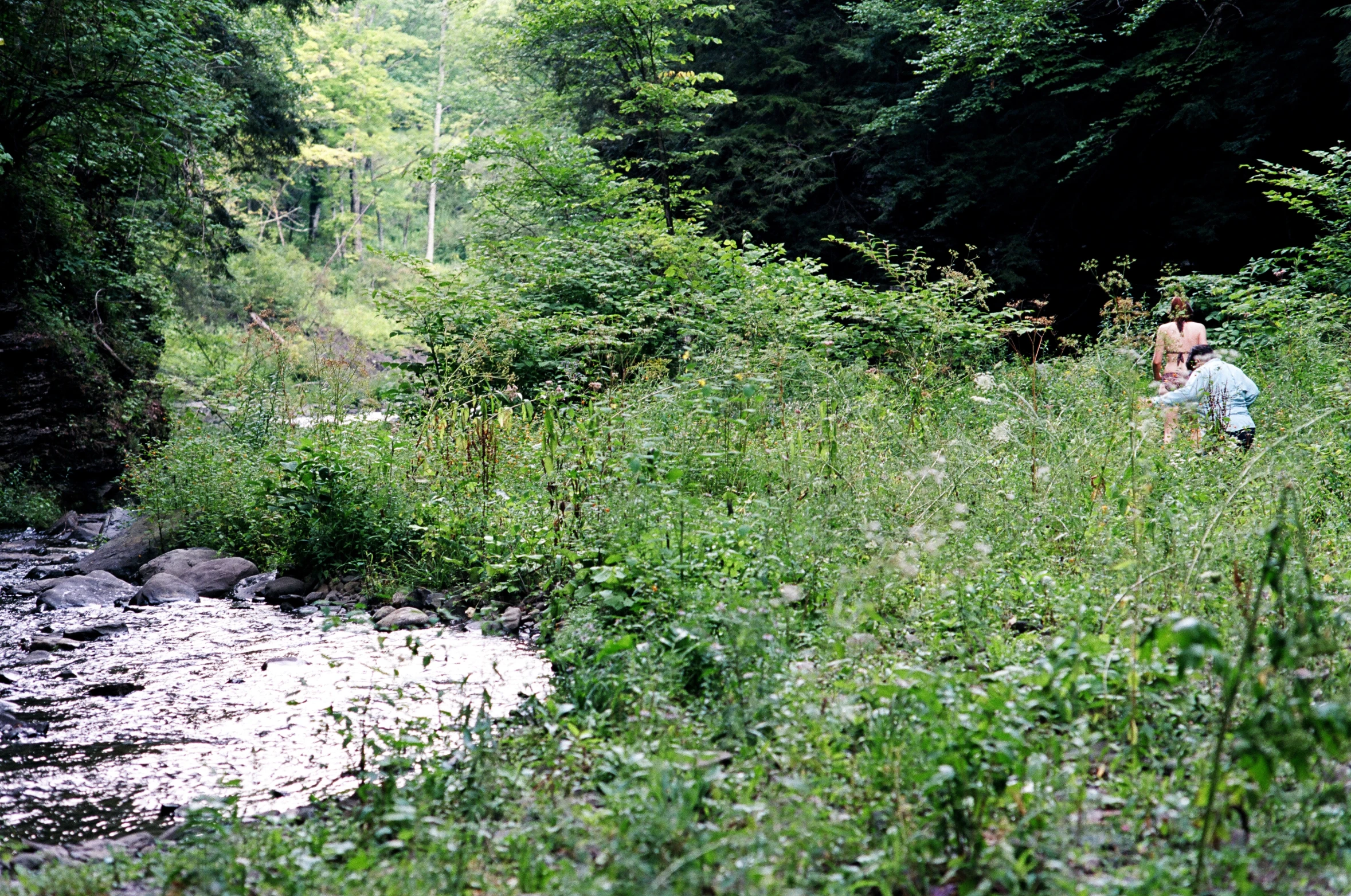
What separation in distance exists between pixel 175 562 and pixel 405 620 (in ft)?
10.1

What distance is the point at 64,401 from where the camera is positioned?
12.1 metres

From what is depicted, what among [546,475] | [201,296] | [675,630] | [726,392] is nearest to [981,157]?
[726,392]

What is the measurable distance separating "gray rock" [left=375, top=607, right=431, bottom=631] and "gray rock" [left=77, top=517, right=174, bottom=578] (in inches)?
139

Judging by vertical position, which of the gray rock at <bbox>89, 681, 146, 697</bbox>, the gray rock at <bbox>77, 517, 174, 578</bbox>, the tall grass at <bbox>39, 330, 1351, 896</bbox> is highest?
the tall grass at <bbox>39, 330, 1351, 896</bbox>

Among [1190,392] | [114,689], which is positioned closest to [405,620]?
[114,689]

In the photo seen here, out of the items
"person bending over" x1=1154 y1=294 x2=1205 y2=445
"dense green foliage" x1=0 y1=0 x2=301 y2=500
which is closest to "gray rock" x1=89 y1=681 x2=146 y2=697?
"dense green foliage" x1=0 y1=0 x2=301 y2=500

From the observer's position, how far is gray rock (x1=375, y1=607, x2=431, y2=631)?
18.4ft

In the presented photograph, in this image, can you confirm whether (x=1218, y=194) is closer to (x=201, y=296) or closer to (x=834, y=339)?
(x=834, y=339)

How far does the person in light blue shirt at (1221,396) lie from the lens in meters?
6.44

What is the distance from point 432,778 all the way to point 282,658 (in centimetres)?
270

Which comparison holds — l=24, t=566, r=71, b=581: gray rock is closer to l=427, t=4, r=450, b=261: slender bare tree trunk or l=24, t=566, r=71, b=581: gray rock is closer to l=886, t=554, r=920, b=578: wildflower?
l=886, t=554, r=920, b=578: wildflower

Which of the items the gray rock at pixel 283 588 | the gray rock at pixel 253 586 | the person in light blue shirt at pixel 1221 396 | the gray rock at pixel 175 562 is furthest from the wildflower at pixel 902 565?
the gray rock at pixel 175 562

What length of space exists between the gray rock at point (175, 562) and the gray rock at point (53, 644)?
1473mm

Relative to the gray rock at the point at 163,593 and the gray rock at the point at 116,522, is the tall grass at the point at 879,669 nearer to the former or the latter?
the gray rock at the point at 163,593
